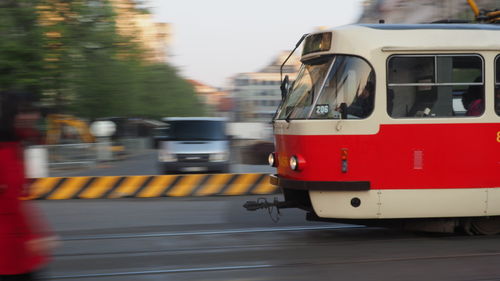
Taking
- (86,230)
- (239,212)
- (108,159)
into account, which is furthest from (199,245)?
(108,159)

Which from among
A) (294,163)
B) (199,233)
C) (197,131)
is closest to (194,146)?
(197,131)

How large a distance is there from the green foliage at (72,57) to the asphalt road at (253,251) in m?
13.2

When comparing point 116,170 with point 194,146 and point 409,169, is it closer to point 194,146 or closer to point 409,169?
point 194,146

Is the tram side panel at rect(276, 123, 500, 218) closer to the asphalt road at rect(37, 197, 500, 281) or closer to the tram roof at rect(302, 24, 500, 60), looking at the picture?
the asphalt road at rect(37, 197, 500, 281)

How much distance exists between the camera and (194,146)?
1838 cm

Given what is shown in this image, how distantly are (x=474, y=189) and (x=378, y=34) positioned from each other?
220cm

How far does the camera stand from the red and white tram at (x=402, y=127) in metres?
7.37

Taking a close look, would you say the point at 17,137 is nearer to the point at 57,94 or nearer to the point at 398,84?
the point at 398,84

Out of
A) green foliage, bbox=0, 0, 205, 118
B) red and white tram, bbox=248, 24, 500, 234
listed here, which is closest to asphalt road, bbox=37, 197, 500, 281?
red and white tram, bbox=248, 24, 500, 234

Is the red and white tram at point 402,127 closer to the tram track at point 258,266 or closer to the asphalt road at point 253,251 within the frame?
the asphalt road at point 253,251

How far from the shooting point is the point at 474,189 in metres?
7.54

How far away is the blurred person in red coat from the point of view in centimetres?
406

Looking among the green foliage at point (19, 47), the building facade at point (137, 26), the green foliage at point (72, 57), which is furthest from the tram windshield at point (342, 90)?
the building facade at point (137, 26)

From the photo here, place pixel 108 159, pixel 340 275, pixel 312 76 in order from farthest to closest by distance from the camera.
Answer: pixel 108 159, pixel 312 76, pixel 340 275
